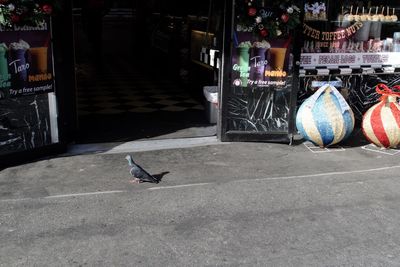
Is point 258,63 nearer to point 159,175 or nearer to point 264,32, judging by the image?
point 264,32

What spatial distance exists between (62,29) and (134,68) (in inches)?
333

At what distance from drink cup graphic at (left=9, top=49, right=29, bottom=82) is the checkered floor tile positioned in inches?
112

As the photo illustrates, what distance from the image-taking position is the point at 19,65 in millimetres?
5371

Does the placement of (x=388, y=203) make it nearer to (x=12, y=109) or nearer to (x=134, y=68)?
(x=12, y=109)

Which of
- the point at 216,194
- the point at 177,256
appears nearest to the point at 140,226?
the point at 177,256

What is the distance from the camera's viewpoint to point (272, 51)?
6379mm

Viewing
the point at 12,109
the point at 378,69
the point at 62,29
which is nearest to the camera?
the point at 12,109

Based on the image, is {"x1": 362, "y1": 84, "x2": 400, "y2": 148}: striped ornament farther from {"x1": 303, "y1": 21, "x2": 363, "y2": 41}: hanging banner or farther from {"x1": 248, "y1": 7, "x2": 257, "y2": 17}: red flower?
{"x1": 248, "y1": 7, "x2": 257, "y2": 17}: red flower

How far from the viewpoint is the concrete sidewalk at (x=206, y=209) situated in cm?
368

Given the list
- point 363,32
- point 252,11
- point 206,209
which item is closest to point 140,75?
point 363,32

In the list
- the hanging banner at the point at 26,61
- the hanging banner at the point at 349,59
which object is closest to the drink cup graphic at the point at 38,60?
the hanging banner at the point at 26,61

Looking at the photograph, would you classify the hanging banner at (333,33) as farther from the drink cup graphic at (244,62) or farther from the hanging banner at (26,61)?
the hanging banner at (26,61)

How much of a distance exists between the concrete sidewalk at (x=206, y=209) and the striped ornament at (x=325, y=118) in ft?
0.71

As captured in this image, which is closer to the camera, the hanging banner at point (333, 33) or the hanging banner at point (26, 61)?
the hanging banner at point (26, 61)
